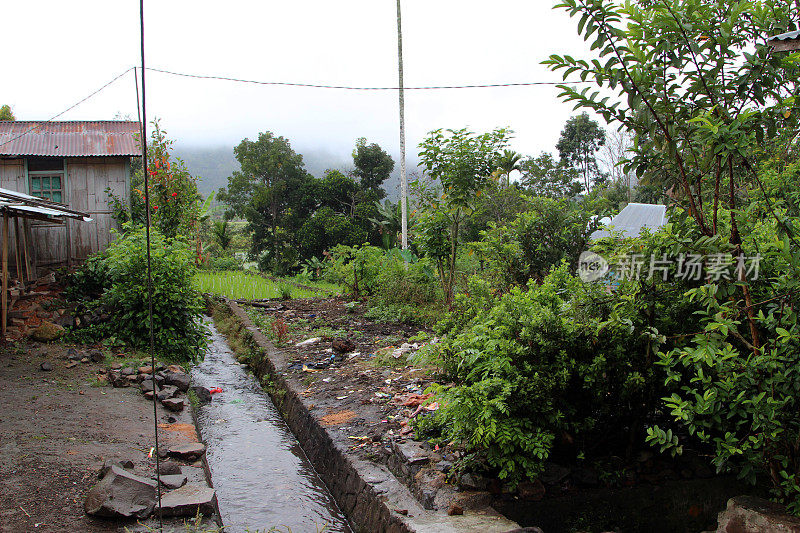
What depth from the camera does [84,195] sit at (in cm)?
998

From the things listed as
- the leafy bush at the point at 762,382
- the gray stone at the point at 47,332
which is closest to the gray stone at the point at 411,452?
the leafy bush at the point at 762,382

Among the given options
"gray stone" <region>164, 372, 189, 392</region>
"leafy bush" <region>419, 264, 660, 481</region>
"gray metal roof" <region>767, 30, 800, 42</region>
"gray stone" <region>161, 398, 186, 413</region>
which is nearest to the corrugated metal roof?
"gray metal roof" <region>767, 30, 800, 42</region>

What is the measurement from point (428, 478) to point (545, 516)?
2.66 ft

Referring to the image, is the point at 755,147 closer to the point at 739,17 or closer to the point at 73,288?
the point at 739,17

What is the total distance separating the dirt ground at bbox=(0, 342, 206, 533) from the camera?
358 cm

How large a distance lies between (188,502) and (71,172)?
325 inches

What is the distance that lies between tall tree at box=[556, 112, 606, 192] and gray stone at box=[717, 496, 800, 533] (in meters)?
30.4

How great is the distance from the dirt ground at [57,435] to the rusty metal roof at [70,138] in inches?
157

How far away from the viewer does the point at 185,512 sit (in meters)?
3.70

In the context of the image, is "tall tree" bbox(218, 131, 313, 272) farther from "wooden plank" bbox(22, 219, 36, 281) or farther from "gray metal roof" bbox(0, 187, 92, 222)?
"gray metal roof" bbox(0, 187, 92, 222)

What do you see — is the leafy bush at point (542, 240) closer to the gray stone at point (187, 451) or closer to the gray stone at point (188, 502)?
the gray stone at point (187, 451)

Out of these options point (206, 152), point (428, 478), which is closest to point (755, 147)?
point (428, 478)

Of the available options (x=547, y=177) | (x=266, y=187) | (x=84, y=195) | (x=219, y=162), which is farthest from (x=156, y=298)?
(x=219, y=162)

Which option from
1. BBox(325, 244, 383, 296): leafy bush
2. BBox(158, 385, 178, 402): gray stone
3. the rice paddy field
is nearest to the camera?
BBox(158, 385, 178, 402): gray stone
